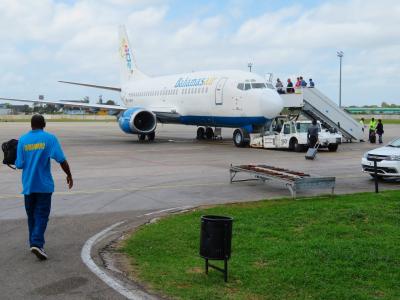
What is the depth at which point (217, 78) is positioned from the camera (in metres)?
30.1

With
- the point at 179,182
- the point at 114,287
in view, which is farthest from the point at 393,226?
the point at 179,182

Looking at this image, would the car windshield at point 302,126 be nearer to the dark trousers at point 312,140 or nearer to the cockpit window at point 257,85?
the dark trousers at point 312,140

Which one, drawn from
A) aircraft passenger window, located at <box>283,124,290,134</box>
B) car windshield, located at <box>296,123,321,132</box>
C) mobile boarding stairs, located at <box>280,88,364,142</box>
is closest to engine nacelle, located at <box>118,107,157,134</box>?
mobile boarding stairs, located at <box>280,88,364,142</box>

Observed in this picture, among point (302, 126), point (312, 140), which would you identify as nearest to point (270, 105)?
point (302, 126)

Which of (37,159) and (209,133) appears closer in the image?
(37,159)

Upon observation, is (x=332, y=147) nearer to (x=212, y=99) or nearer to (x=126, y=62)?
(x=212, y=99)

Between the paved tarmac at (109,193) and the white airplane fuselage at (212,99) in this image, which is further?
the white airplane fuselage at (212,99)

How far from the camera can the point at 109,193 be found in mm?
13211

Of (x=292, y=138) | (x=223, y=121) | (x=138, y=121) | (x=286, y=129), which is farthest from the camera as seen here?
(x=138, y=121)

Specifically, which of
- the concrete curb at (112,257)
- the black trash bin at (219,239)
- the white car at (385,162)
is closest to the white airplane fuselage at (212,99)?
the white car at (385,162)

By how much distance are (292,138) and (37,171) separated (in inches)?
787

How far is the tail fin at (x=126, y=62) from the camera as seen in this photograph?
145 feet

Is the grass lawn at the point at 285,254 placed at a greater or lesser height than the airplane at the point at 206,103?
lesser

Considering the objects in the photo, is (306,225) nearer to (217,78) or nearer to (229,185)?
(229,185)
